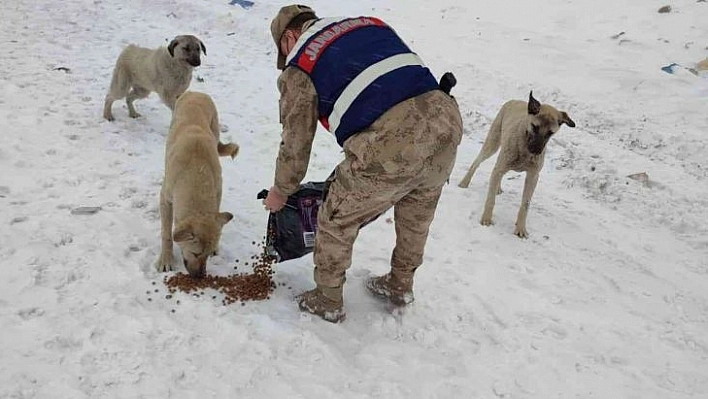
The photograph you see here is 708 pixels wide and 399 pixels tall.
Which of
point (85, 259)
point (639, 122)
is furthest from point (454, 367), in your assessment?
point (639, 122)

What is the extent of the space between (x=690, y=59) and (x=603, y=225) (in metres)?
8.48

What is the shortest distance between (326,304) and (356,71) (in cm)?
186

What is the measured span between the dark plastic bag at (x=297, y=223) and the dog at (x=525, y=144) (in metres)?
2.78

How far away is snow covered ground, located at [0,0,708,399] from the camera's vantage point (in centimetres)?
346

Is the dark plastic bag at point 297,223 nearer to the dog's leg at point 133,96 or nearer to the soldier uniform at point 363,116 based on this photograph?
the soldier uniform at point 363,116

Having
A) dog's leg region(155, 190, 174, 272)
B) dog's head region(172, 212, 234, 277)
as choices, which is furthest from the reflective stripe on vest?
dog's leg region(155, 190, 174, 272)

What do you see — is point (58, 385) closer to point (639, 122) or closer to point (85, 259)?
point (85, 259)

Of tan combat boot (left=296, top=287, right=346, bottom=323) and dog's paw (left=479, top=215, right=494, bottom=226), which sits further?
dog's paw (left=479, top=215, right=494, bottom=226)

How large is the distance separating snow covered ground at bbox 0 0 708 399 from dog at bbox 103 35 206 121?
0.44 meters

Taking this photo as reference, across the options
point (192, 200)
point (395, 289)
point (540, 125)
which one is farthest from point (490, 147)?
point (192, 200)

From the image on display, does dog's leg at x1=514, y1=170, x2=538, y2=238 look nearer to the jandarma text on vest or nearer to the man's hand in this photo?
the man's hand

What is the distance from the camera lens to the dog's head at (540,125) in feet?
19.0

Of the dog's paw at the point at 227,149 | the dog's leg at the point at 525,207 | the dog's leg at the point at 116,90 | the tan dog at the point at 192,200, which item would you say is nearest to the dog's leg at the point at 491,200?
the dog's leg at the point at 525,207

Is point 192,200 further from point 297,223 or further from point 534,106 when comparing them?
point 534,106
